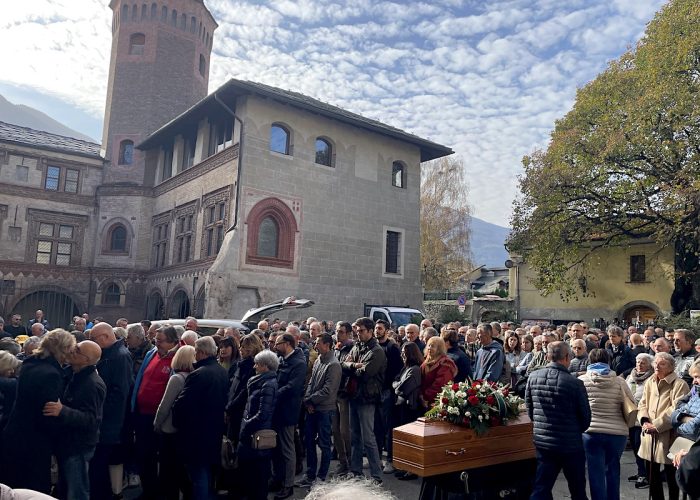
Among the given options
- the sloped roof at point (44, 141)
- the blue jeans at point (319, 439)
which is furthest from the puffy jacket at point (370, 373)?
the sloped roof at point (44, 141)

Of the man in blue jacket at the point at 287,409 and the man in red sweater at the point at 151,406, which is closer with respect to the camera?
the man in red sweater at the point at 151,406

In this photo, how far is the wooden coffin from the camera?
5.24m

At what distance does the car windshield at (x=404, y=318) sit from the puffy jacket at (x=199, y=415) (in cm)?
1420

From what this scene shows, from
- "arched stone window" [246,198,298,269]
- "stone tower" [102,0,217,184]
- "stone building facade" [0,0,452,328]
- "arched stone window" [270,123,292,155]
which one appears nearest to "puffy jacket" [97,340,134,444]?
"stone building facade" [0,0,452,328]

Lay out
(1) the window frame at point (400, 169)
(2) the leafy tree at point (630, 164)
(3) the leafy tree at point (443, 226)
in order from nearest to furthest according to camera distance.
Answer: (2) the leafy tree at point (630, 164) < (1) the window frame at point (400, 169) < (3) the leafy tree at point (443, 226)

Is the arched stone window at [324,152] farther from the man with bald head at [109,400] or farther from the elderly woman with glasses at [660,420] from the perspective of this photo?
the elderly woman with glasses at [660,420]

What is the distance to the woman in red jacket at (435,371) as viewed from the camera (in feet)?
23.9

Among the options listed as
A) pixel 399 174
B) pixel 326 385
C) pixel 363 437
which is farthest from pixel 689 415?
pixel 399 174

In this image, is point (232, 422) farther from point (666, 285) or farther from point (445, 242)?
point (445, 242)

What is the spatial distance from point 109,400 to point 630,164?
2253 centimetres

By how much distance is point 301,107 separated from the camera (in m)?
23.7

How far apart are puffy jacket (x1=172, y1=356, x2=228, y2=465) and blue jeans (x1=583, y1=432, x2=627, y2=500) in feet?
12.6

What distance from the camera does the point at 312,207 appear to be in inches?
953

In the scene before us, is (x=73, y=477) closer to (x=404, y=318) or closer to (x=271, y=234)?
(x=404, y=318)
